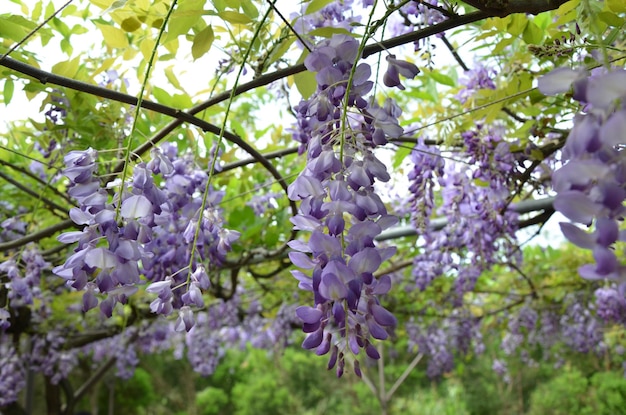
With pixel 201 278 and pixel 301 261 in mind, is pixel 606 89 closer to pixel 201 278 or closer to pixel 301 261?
pixel 301 261

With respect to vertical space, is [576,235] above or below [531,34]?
below

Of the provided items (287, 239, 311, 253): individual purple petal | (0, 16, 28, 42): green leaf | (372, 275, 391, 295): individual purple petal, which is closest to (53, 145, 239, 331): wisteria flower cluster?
(287, 239, 311, 253): individual purple petal

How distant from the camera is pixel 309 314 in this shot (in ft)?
2.11

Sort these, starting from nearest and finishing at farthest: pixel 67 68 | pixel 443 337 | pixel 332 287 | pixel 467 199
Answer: pixel 332 287, pixel 67 68, pixel 467 199, pixel 443 337

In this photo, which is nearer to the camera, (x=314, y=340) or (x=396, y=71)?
(x=314, y=340)

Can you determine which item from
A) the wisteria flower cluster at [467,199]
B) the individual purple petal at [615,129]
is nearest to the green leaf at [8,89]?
the wisteria flower cluster at [467,199]

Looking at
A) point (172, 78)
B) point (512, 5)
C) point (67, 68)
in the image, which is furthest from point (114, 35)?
point (512, 5)

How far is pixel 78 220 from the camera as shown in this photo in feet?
2.62

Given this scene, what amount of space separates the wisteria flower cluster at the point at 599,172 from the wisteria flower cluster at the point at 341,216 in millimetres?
217

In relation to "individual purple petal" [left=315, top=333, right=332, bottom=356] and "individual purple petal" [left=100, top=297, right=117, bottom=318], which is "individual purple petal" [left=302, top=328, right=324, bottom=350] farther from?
"individual purple petal" [left=100, top=297, right=117, bottom=318]

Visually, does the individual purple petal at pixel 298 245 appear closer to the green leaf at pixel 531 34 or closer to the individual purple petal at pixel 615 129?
the individual purple petal at pixel 615 129

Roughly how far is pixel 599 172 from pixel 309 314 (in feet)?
1.03

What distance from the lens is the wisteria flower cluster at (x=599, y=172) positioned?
0.45 metres

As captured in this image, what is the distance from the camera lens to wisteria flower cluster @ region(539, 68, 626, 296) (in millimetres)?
450
